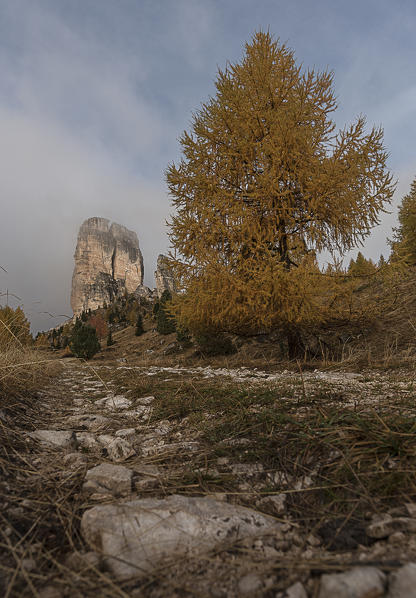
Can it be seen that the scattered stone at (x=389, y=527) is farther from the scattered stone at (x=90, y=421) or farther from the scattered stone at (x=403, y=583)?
the scattered stone at (x=90, y=421)

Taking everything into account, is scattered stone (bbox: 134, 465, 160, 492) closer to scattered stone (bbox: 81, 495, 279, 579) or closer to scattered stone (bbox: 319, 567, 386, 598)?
scattered stone (bbox: 81, 495, 279, 579)

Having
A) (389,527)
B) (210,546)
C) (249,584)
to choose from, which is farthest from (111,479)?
(389,527)

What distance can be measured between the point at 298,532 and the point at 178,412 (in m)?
1.42

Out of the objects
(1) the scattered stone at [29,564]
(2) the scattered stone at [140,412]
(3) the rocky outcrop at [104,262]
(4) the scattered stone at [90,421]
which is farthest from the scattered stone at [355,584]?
(3) the rocky outcrop at [104,262]

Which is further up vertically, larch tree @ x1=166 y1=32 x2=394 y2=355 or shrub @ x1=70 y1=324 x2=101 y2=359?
larch tree @ x1=166 y1=32 x2=394 y2=355

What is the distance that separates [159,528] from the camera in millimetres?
741

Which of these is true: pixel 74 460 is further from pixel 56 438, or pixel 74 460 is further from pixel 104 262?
pixel 104 262

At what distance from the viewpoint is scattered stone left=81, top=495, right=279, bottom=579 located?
67 cm

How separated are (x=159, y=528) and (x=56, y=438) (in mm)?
1053

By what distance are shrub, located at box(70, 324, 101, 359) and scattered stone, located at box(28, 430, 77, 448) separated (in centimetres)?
2054

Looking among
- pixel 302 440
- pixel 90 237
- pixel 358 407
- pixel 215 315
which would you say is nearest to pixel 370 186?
pixel 215 315

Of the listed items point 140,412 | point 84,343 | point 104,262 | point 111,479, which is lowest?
point 140,412

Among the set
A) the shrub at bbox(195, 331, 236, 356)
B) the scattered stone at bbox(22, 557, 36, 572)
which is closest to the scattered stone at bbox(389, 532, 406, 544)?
the scattered stone at bbox(22, 557, 36, 572)

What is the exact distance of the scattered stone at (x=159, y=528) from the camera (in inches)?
26.6
